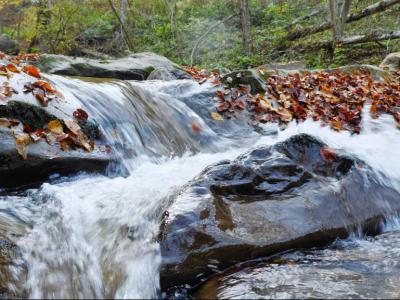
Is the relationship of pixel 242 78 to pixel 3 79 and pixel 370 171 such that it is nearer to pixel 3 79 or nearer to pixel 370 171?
pixel 370 171

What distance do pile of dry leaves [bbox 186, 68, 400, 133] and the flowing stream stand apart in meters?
0.65

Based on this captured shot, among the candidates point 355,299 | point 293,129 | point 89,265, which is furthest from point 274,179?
point 293,129

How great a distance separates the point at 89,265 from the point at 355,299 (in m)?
1.33

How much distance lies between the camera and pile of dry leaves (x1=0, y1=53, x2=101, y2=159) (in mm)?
3078

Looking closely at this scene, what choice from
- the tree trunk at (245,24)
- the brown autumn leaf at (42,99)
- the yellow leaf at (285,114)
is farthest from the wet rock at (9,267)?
the tree trunk at (245,24)

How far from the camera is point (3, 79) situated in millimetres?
3455

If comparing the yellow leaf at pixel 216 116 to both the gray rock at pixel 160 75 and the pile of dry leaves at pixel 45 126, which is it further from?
the gray rock at pixel 160 75

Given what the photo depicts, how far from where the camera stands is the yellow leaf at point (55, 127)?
331 centimetres

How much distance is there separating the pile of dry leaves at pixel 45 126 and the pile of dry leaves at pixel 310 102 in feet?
7.07

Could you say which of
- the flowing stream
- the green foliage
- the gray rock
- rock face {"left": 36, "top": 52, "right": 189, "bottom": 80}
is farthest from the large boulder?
the green foliage

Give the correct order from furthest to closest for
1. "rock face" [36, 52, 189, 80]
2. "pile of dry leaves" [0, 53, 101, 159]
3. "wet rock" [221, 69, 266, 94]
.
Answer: "rock face" [36, 52, 189, 80]
"wet rock" [221, 69, 266, 94]
"pile of dry leaves" [0, 53, 101, 159]

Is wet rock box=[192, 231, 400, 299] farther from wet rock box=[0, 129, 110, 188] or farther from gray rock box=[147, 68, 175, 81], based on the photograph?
gray rock box=[147, 68, 175, 81]

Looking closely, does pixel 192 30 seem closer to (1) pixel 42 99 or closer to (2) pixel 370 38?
(2) pixel 370 38

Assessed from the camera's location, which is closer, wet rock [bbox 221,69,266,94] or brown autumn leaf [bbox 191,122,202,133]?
brown autumn leaf [bbox 191,122,202,133]
